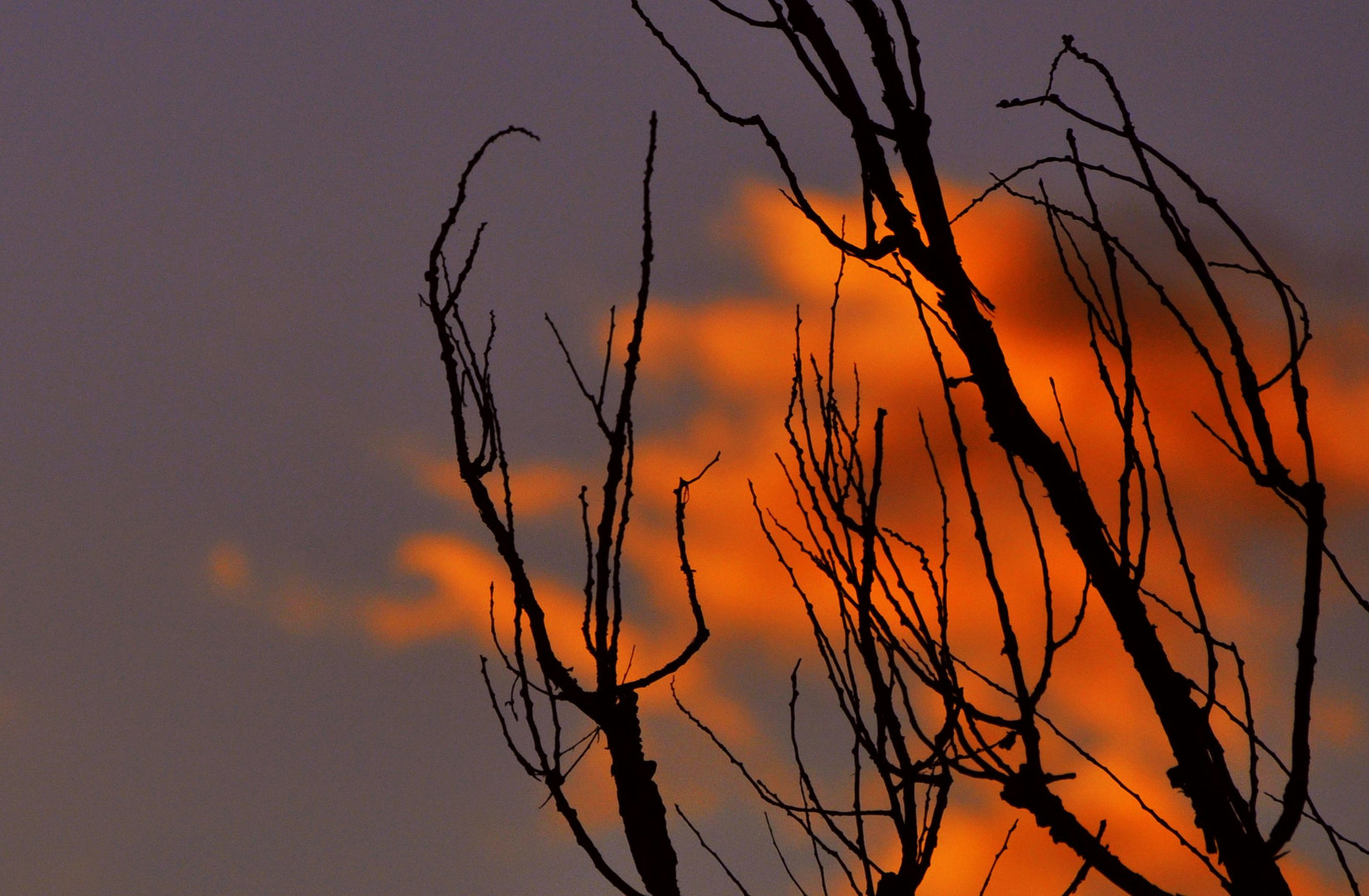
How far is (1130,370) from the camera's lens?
3.08 metres

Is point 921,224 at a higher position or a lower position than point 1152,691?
higher

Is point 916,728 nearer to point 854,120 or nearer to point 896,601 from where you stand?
point 896,601

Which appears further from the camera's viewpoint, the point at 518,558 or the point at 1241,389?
the point at 518,558

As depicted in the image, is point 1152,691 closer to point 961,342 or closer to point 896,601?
point 896,601

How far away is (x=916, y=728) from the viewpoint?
3.16m

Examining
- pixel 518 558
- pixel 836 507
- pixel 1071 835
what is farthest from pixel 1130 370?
pixel 518 558

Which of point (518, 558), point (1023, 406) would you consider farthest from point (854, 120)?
point (518, 558)

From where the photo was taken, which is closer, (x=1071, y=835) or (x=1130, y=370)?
(x=1071, y=835)

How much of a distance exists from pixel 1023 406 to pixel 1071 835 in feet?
3.24

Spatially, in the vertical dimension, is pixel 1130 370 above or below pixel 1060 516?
above

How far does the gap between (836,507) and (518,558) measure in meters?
0.87

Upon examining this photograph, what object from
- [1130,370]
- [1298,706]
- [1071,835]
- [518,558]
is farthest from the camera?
[518,558]

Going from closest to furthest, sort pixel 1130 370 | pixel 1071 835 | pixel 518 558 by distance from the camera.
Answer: pixel 1071 835, pixel 1130 370, pixel 518 558

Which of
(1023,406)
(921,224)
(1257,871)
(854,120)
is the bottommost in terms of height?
(1257,871)
